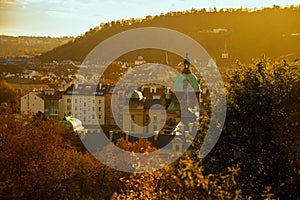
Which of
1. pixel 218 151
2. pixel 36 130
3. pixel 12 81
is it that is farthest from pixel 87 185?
pixel 12 81

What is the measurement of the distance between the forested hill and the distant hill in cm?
2900

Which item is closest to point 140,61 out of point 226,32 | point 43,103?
point 226,32

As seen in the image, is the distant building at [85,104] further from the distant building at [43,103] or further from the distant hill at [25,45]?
the distant hill at [25,45]

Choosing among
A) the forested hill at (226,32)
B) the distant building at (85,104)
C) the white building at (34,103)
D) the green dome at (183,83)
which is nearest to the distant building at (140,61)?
the forested hill at (226,32)

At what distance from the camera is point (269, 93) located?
867 cm

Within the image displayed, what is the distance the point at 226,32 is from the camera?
93.1m

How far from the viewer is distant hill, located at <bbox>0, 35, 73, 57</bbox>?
142m

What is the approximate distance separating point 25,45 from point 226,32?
263ft

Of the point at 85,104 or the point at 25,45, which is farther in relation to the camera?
the point at 25,45

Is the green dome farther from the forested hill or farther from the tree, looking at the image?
the forested hill

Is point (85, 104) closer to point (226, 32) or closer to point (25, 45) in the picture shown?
point (226, 32)

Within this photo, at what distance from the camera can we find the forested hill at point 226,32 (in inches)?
2948

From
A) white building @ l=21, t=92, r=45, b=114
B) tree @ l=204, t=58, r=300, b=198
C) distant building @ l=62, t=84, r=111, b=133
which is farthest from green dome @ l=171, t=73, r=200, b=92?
tree @ l=204, t=58, r=300, b=198

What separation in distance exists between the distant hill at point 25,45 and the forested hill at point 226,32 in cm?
2900
